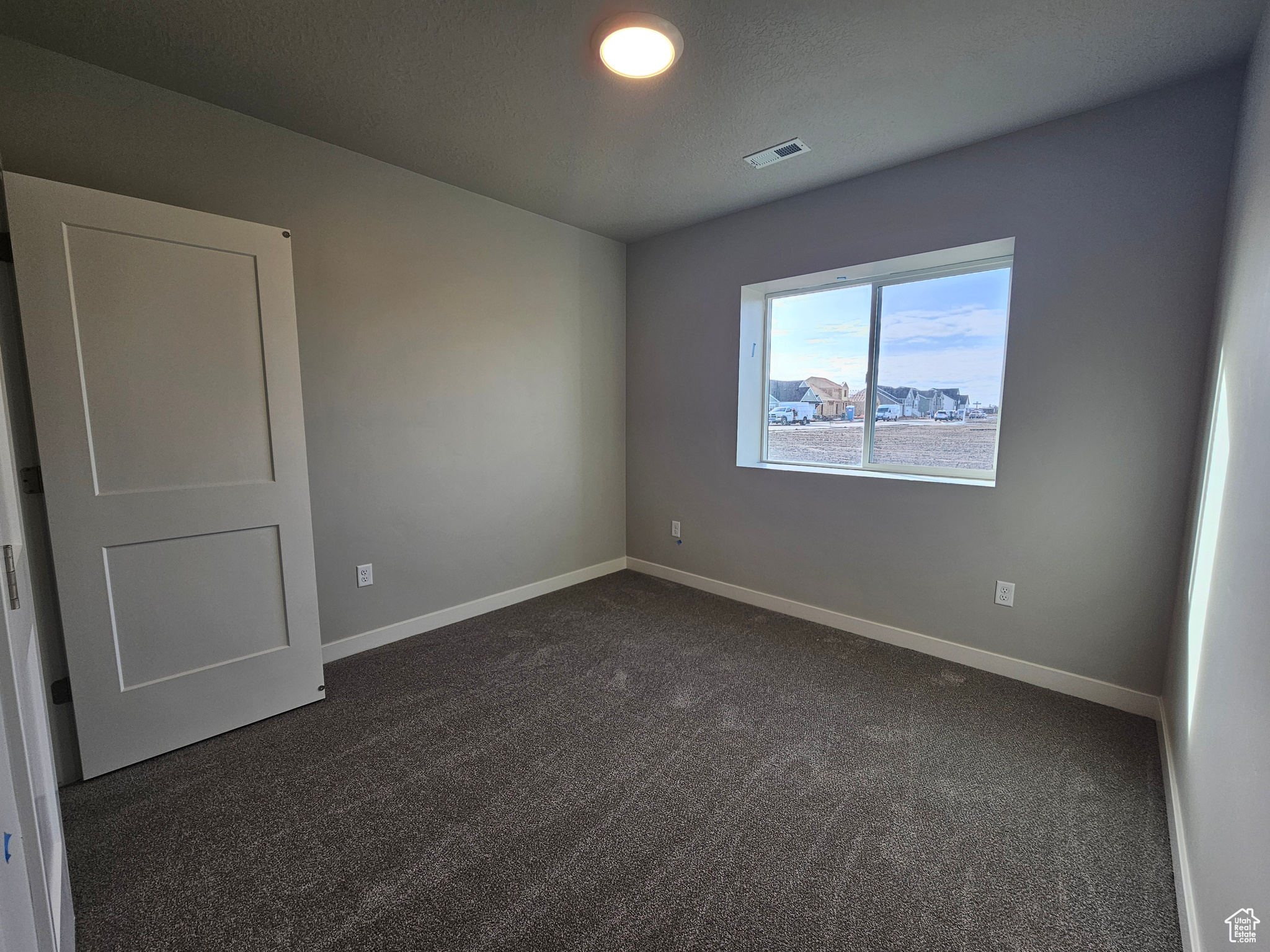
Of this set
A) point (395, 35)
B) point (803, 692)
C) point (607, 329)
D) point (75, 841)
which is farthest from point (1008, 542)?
point (75, 841)

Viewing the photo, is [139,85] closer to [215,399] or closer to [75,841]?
[215,399]

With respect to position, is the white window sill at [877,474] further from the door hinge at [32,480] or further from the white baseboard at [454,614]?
the door hinge at [32,480]

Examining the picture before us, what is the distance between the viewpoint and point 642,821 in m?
1.70

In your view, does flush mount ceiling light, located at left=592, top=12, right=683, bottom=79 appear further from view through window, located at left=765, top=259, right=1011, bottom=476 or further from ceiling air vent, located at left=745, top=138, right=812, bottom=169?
view through window, located at left=765, top=259, right=1011, bottom=476

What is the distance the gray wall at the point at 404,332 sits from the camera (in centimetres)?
207

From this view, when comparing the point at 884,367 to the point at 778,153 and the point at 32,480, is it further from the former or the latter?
the point at 32,480

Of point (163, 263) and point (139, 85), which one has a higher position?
point (139, 85)

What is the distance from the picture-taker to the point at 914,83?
6.75 feet

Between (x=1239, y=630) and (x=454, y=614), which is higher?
(x=1239, y=630)

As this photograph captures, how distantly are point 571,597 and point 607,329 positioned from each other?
79.3 inches

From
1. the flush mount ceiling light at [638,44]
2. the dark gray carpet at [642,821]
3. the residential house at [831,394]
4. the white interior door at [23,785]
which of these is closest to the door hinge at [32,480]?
the white interior door at [23,785]

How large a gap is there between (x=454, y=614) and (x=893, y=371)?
303 cm

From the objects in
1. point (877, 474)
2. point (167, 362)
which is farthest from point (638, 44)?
point (877, 474)

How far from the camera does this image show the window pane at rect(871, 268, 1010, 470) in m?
2.78
